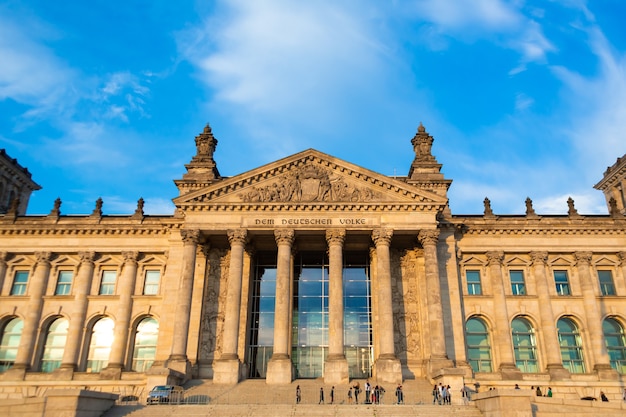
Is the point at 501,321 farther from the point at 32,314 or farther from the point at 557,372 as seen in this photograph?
the point at 32,314

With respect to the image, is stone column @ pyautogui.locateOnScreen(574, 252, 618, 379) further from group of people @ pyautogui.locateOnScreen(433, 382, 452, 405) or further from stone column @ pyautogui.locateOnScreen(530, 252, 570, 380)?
group of people @ pyautogui.locateOnScreen(433, 382, 452, 405)

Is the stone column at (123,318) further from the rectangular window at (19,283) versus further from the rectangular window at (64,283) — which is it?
the rectangular window at (19,283)

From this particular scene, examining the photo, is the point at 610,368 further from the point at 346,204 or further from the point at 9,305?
the point at 9,305

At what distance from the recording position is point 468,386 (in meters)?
37.4

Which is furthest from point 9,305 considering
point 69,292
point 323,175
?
point 323,175

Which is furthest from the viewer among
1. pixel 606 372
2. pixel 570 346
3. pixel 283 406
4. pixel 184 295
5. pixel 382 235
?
pixel 570 346

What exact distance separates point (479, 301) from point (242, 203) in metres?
20.8

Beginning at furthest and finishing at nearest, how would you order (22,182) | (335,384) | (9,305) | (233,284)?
(22,182)
(9,305)
(233,284)
(335,384)

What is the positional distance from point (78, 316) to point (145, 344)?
235 inches

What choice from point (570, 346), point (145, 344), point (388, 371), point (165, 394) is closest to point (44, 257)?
point (145, 344)

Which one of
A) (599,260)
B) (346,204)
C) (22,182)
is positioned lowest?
(599,260)

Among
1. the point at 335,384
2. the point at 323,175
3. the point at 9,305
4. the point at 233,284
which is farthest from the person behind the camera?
the point at 9,305

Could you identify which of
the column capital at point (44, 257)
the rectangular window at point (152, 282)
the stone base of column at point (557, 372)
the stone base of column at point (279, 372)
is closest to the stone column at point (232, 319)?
the stone base of column at point (279, 372)

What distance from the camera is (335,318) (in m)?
37.9
